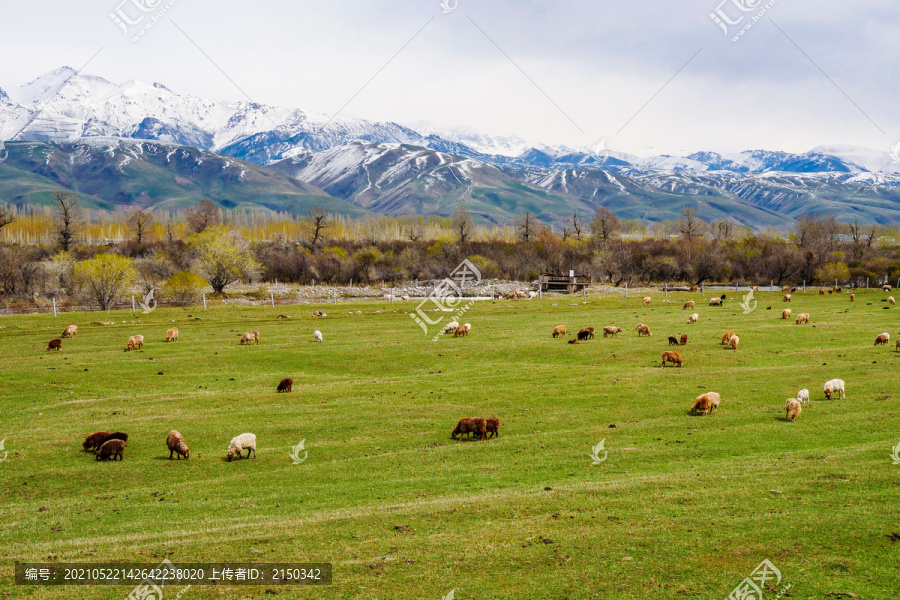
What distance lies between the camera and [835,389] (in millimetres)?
24812

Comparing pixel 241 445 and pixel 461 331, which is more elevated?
pixel 461 331

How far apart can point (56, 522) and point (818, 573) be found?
50.5 feet

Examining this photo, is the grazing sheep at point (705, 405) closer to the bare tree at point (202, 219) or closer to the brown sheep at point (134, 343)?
the brown sheep at point (134, 343)

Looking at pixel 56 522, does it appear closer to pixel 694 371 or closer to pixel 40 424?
pixel 40 424

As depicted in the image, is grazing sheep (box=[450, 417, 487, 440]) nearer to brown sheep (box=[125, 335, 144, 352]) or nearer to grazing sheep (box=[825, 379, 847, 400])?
grazing sheep (box=[825, 379, 847, 400])

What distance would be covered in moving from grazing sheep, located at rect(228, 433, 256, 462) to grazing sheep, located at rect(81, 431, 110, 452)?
4338 mm

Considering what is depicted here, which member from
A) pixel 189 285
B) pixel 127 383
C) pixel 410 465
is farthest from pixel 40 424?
pixel 189 285

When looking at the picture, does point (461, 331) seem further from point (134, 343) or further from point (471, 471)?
point (471, 471)

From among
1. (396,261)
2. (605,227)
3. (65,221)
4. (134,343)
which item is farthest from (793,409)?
(605,227)

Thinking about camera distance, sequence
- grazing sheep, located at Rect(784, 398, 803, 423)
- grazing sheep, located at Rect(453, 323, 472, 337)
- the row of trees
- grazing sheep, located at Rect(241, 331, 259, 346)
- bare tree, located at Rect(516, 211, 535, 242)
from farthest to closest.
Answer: bare tree, located at Rect(516, 211, 535, 242) → the row of trees → grazing sheep, located at Rect(453, 323, 472, 337) → grazing sheep, located at Rect(241, 331, 259, 346) → grazing sheep, located at Rect(784, 398, 803, 423)

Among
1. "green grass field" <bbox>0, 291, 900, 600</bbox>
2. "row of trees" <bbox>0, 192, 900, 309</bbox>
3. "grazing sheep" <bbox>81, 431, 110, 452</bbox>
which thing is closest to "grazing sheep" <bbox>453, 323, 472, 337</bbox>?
"green grass field" <bbox>0, 291, 900, 600</bbox>

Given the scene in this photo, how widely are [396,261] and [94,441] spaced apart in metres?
110

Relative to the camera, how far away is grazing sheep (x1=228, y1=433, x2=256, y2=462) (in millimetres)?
18906

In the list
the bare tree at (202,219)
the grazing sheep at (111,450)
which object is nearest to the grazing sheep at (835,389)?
the grazing sheep at (111,450)
